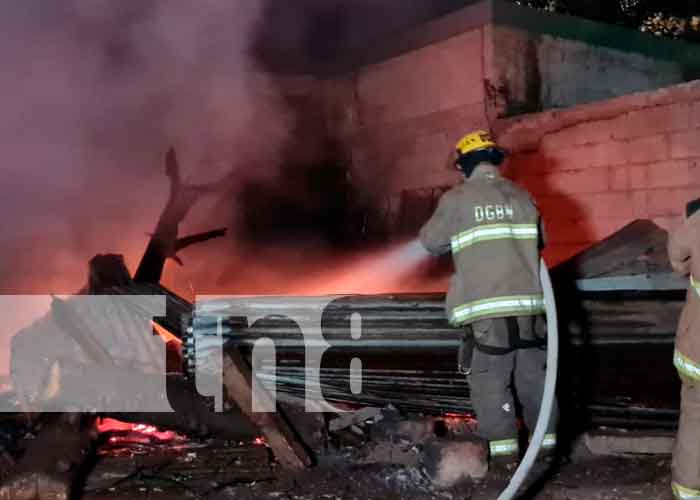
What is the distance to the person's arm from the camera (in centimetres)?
372

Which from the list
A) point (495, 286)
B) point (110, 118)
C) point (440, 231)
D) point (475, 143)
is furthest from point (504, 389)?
point (110, 118)

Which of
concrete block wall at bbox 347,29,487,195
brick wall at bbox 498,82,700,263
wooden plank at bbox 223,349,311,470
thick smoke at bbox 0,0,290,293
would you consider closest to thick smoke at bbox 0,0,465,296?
thick smoke at bbox 0,0,290,293

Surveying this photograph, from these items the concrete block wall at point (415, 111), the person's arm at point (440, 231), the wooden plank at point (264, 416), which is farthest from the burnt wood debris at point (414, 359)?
the concrete block wall at point (415, 111)

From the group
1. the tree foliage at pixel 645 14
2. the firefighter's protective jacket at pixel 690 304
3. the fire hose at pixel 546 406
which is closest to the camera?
the firefighter's protective jacket at pixel 690 304

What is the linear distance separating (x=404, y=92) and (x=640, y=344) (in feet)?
→ 14.8

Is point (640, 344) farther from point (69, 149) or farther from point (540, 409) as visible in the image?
point (69, 149)

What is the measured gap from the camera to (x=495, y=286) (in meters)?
3.60

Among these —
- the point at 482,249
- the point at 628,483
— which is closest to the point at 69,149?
the point at 482,249

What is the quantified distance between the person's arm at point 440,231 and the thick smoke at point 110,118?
17.2ft

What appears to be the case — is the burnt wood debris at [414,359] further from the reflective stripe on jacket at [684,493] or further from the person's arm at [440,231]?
the reflective stripe on jacket at [684,493]

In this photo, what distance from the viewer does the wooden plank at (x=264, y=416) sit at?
13.8 ft

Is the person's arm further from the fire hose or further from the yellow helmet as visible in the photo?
the fire hose

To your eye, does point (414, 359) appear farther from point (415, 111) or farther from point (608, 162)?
point (415, 111)

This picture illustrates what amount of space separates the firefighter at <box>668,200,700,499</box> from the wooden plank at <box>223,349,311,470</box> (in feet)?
6.42
